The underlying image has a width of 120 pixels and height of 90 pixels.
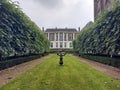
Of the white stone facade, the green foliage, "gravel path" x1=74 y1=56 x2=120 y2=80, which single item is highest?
the white stone facade

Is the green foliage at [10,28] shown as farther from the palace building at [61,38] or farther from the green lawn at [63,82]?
the palace building at [61,38]

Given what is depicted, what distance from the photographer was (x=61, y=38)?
8075 centimetres

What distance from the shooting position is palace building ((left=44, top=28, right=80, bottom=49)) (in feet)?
263

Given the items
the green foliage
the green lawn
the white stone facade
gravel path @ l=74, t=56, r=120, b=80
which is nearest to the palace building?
the white stone facade

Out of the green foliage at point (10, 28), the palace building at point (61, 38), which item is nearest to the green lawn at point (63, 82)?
the green foliage at point (10, 28)

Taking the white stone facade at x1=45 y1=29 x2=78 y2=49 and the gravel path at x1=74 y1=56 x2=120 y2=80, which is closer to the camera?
the gravel path at x1=74 y1=56 x2=120 y2=80

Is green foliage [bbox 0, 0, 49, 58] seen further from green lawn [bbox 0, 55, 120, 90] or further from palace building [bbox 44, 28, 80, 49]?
palace building [bbox 44, 28, 80, 49]

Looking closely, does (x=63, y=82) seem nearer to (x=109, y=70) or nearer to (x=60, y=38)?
(x=109, y=70)

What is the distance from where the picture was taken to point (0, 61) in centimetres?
1251

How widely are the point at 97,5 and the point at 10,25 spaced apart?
3983 cm

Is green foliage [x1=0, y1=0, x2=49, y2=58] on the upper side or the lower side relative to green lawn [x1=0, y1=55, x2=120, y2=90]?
upper

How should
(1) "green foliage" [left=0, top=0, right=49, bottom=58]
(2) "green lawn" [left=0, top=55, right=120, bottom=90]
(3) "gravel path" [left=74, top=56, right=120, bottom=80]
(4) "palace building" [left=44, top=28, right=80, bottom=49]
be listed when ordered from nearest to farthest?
(2) "green lawn" [left=0, top=55, right=120, bottom=90] < (3) "gravel path" [left=74, top=56, right=120, bottom=80] < (1) "green foliage" [left=0, top=0, right=49, bottom=58] < (4) "palace building" [left=44, top=28, right=80, bottom=49]

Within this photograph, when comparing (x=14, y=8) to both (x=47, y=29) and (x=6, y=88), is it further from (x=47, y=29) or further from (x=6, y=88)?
(x=47, y=29)

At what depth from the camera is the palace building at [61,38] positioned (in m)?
80.2
